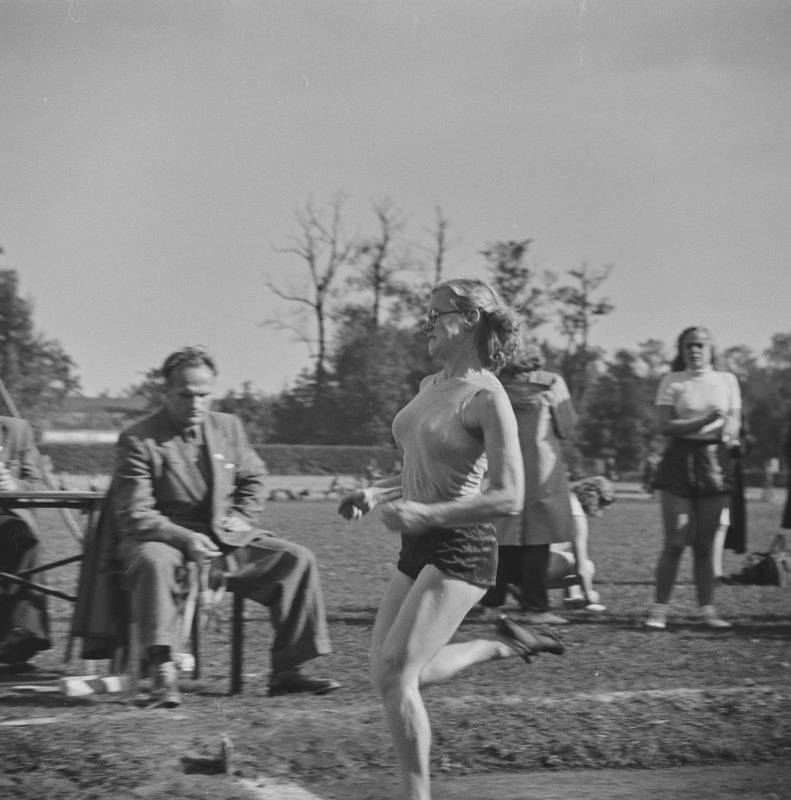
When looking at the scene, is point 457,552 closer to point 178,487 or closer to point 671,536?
point 178,487

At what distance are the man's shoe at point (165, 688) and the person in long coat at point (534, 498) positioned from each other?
2.75m

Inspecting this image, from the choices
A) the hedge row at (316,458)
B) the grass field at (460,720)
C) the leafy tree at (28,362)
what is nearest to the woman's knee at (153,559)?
the grass field at (460,720)

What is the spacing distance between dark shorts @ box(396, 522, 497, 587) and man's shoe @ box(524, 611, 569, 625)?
388 centimetres

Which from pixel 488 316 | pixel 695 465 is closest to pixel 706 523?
pixel 695 465

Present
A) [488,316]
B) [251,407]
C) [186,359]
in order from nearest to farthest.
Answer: [488,316]
[186,359]
[251,407]

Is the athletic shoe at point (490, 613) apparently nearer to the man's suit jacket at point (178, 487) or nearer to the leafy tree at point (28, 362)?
the man's suit jacket at point (178, 487)

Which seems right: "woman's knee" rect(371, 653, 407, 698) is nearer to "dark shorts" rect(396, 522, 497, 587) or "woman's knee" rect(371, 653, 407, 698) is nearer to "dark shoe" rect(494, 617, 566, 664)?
"dark shorts" rect(396, 522, 497, 587)

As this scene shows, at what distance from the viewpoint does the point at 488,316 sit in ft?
12.5

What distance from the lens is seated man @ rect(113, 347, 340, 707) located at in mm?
5352

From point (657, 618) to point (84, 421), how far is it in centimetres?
2203

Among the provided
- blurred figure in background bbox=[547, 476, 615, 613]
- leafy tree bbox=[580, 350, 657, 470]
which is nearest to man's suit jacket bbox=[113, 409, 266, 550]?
blurred figure in background bbox=[547, 476, 615, 613]

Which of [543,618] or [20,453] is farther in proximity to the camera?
[543,618]

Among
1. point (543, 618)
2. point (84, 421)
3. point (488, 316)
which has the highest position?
point (84, 421)

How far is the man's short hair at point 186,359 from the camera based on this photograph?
5.54m
